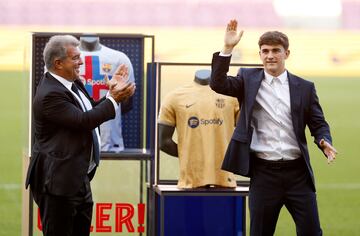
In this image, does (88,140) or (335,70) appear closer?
(88,140)

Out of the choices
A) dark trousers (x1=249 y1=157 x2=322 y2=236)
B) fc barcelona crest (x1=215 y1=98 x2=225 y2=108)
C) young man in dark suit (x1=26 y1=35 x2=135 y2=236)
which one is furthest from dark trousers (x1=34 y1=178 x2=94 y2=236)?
fc barcelona crest (x1=215 y1=98 x2=225 y2=108)

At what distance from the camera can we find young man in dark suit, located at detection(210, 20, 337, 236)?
4848 mm

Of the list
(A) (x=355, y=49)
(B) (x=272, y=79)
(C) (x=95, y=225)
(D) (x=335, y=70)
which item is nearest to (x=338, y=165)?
(C) (x=95, y=225)

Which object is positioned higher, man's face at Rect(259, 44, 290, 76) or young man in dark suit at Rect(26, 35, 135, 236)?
man's face at Rect(259, 44, 290, 76)

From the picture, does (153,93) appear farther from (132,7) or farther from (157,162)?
(132,7)

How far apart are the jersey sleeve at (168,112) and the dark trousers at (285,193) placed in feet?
3.26

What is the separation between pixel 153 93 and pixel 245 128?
1.12 meters

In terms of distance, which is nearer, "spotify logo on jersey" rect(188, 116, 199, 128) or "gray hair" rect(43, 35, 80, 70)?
"gray hair" rect(43, 35, 80, 70)

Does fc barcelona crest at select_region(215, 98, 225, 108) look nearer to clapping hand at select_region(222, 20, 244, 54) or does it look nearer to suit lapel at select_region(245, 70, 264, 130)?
suit lapel at select_region(245, 70, 264, 130)

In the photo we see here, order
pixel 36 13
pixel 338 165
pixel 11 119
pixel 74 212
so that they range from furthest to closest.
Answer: pixel 36 13 < pixel 11 119 < pixel 338 165 < pixel 74 212

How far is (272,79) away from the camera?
495 cm

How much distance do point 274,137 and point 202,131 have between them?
35.9 inches

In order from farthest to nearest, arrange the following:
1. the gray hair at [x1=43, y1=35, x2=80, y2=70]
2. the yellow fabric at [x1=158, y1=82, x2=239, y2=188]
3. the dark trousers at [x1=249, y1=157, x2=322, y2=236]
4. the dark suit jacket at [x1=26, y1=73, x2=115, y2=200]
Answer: the yellow fabric at [x1=158, y1=82, x2=239, y2=188], the dark trousers at [x1=249, y1=157, x2=322, y2=236], the gray hair at [x1=43, y1=35, x2=80, y2=70], the dark suit jacket at [x1=26, y1=73, x2=115, y2=200]

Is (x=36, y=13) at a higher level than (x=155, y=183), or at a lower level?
higher
